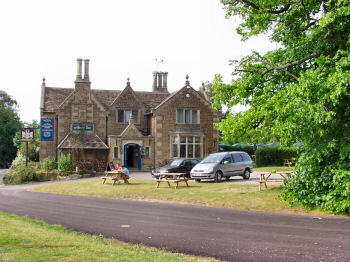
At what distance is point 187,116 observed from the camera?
133 feet

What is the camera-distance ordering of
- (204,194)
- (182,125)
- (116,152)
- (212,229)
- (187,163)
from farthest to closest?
(182,125), (116,152), (187,163), (204,194), (212,229)

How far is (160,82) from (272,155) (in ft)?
50.2

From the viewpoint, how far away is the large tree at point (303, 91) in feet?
44.2

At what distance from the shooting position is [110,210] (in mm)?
15859

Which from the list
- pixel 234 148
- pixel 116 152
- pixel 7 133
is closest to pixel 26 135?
pixel 116 152

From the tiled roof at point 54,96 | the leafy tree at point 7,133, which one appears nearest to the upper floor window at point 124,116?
the tiled roof at point 54,96

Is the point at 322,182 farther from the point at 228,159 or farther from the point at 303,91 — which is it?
the point at 228,159

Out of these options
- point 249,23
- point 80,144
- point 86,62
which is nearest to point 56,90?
point 86,62

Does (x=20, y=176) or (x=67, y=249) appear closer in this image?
(x=67, y=249)

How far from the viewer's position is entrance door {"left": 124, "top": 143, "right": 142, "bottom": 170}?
3884cm

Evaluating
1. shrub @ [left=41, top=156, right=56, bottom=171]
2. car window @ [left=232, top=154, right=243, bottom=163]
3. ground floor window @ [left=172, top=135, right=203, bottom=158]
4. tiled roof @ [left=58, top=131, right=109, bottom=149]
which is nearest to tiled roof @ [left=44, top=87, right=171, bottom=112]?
tiled roof @ [left=58, top=131, right=109, bottom=149]

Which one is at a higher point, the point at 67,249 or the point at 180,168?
the point at 180,168

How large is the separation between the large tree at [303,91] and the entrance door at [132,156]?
21062 millimetres

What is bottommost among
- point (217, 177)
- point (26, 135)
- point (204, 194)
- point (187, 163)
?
point (204, 194)
